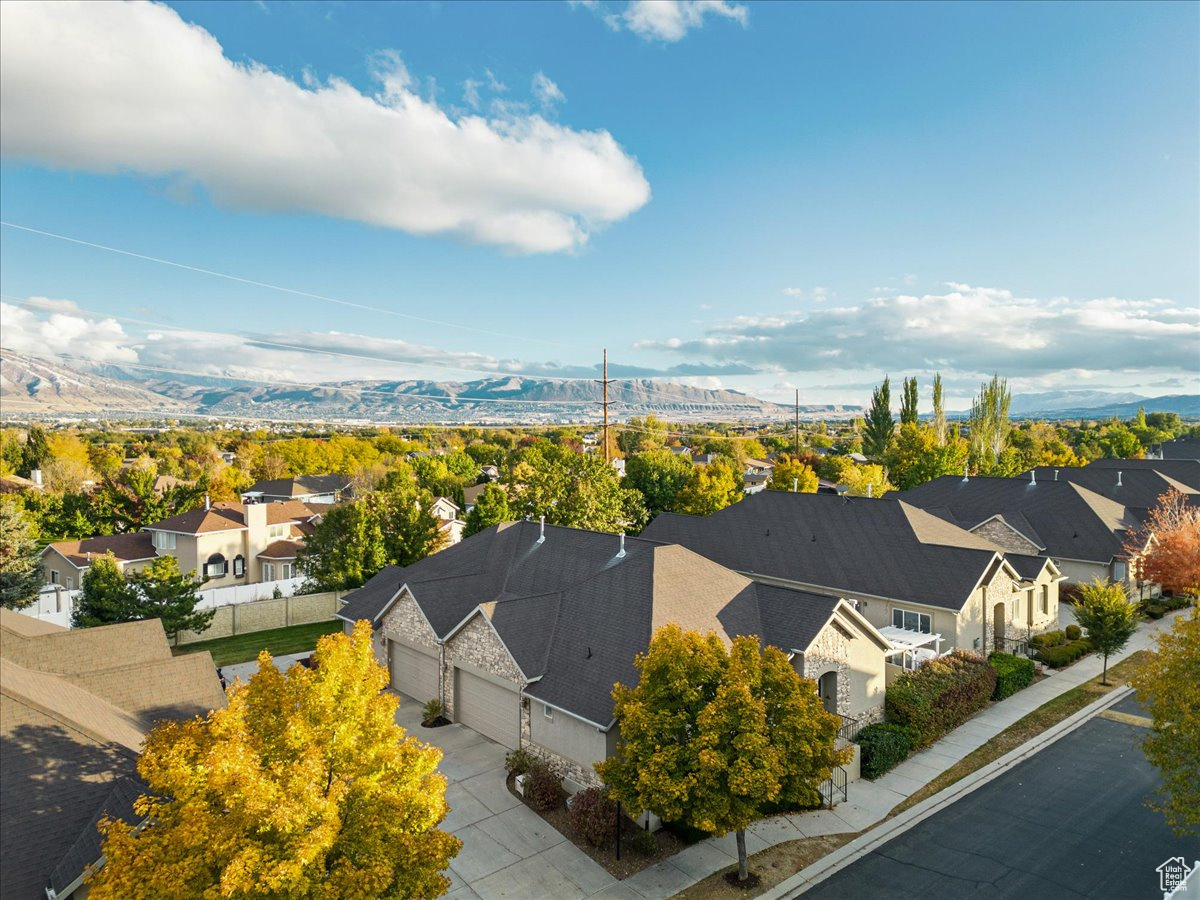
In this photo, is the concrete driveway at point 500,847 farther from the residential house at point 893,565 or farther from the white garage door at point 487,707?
the residential house at point 893,565

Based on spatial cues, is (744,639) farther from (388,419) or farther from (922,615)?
(388,419)

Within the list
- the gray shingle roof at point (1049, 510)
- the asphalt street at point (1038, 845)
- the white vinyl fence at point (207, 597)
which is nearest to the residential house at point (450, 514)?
the white vinyl fence at point (207, 597)

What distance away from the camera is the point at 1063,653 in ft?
108

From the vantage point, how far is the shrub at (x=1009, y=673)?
2828 centimetres

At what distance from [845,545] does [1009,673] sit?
996 cm

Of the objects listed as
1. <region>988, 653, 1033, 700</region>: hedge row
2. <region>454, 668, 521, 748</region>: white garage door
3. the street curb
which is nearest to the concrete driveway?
<region>454, 668, 521, 748</region>: white garage door

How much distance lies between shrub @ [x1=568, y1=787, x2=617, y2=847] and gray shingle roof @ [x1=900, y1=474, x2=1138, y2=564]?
1503 inches

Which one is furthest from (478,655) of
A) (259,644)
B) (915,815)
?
(259,644)

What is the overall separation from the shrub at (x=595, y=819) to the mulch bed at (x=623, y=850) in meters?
0.20

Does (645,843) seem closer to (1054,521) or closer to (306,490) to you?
(1054,521)

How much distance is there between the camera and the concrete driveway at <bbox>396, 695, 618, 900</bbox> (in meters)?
16.5

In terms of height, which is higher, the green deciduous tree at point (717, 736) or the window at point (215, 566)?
the green deciduous tree at point (717, 736)

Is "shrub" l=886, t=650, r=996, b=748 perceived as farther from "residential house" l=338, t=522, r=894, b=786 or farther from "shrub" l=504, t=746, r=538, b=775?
"shrub" l=504, t=746, r=538, b=775

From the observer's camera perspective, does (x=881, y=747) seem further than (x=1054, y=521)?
Result: No
